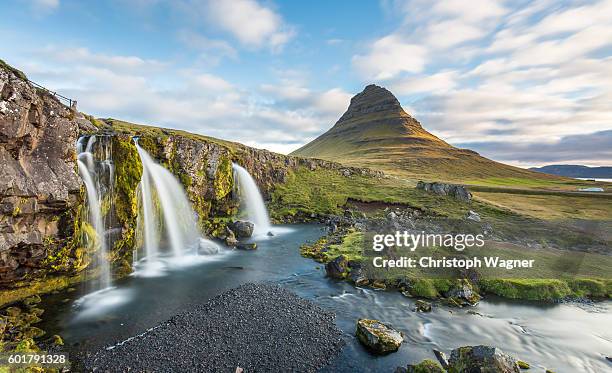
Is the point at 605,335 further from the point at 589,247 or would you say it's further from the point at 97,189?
the point at 97,189

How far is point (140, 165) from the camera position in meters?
33.7

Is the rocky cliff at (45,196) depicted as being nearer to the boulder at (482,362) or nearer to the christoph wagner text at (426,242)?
the christoph wagner text at (426,242)

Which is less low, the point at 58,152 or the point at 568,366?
the point at 58,152

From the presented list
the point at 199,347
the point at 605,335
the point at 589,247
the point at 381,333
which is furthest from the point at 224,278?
the point at 589,247

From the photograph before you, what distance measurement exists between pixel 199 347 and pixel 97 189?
21.4 metres

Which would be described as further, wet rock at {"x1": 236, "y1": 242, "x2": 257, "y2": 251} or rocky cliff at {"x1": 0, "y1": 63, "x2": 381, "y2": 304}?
wet rock at {"x1": 236, "y1": 242, "x2": 257, "y2": 251}

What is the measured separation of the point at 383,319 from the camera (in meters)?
22.9

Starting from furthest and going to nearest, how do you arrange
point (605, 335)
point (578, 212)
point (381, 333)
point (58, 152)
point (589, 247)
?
point (578, 212)
point (589, 247)
point (58, 152)
point (605, 335)
point (381, 333)

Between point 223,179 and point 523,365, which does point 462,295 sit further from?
point 223,179

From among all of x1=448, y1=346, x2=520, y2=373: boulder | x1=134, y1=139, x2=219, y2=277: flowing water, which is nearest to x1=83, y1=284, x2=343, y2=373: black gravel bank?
x1=448, y1=346, x2=520, y2=373: boulder

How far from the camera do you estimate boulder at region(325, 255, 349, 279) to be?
31562mm

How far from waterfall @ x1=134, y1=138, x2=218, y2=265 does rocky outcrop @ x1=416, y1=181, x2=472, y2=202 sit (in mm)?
63838

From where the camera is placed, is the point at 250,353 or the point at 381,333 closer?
the point at 250,353

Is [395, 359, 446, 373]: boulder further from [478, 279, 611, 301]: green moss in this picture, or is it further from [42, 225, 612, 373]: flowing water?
[478, 279, 611, 301]: green moss
